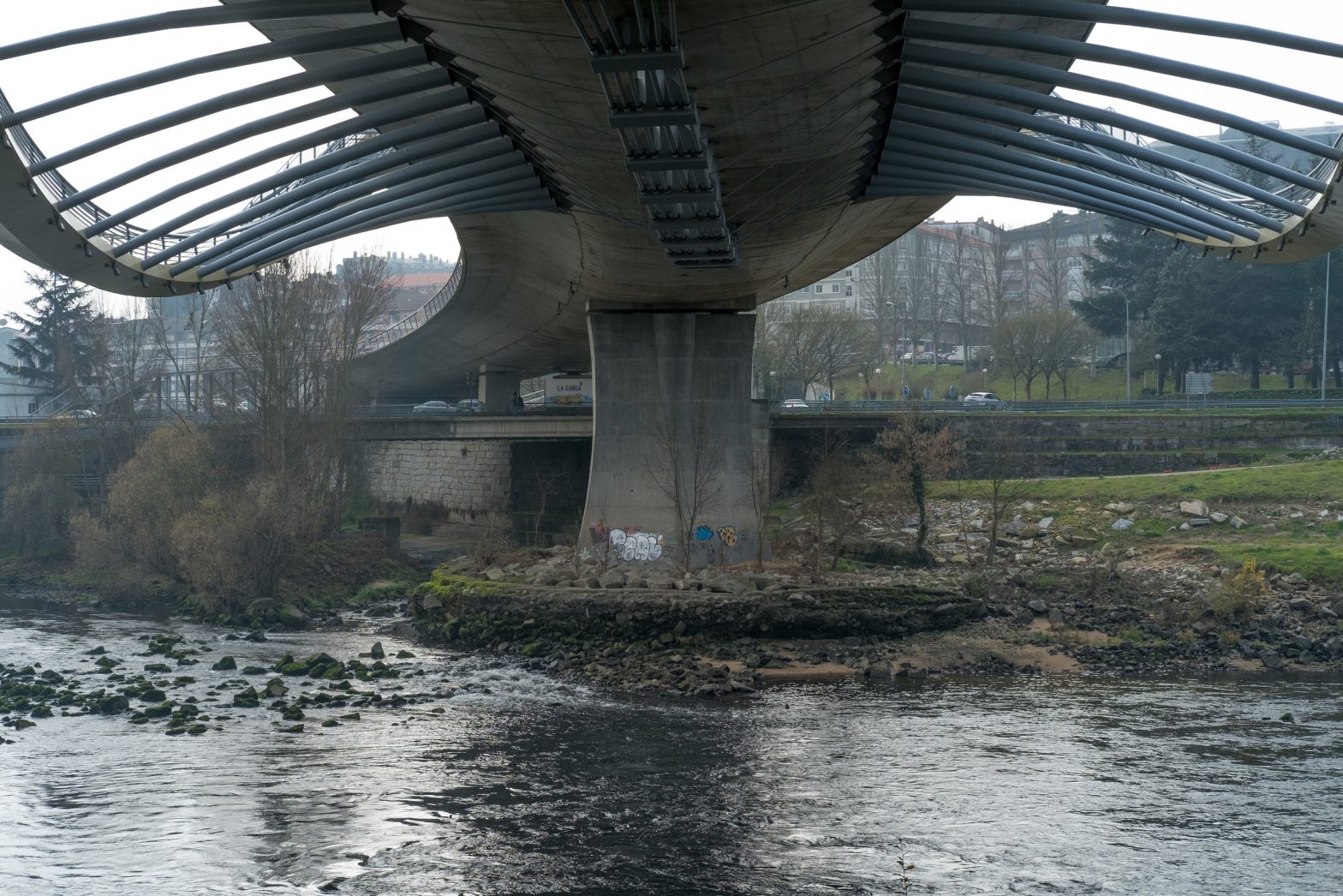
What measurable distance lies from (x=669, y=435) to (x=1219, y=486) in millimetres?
18139

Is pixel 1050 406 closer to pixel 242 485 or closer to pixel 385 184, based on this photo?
pixel 242 485

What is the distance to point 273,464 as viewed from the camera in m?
44.2

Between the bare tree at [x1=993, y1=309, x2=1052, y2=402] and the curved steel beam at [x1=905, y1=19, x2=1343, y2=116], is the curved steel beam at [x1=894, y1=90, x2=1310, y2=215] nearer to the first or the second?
the curved steel beam at [x1=905, y1=19, x2=1343, y2=116]

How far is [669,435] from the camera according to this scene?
3722 centimetres

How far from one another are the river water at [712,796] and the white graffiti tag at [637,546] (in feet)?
36.6

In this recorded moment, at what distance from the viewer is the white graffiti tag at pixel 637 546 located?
37.0 metres

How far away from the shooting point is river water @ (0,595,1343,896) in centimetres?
1495

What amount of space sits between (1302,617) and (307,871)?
82.4ft

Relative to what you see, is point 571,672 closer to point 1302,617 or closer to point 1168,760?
point 1168,760

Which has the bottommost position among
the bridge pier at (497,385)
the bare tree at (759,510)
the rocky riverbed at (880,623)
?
the rocky riverbed at (880,623)

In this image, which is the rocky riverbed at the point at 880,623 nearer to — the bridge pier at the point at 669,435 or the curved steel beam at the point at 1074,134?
the bridge pier at the point at 669,435

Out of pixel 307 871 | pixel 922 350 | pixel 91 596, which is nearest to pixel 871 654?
pixel 307 871

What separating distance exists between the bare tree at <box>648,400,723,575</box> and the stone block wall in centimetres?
1505

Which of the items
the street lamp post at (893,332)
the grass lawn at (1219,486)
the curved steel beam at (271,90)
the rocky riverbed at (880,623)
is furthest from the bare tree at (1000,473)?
the street lamp post at (893,332)
